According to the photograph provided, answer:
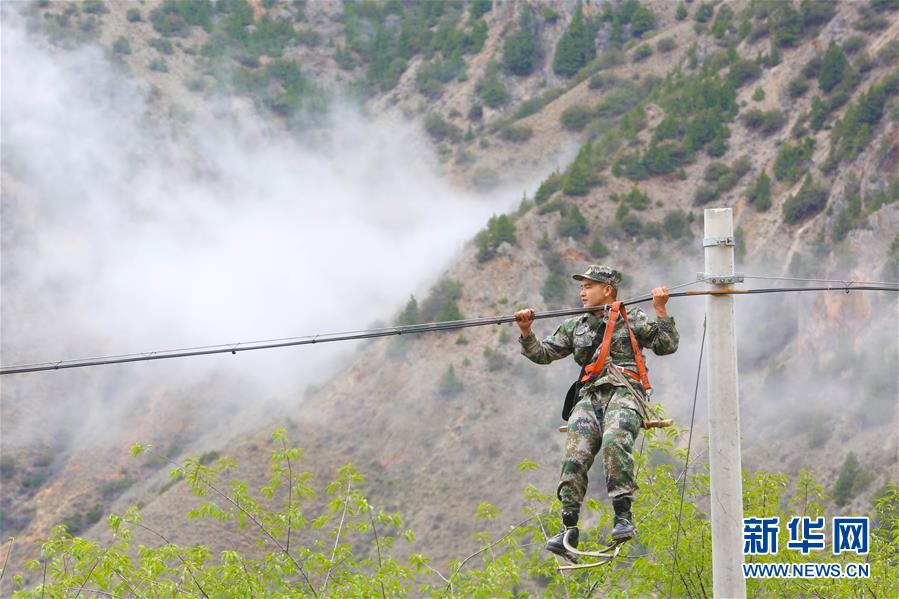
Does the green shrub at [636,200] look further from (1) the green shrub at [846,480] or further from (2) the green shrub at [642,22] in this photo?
(2) the green shrub at [642,22]

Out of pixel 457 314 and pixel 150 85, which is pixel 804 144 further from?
pixel 150 85

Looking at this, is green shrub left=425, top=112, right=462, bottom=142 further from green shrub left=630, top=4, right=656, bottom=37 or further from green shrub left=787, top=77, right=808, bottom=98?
green shrub left=787, top=77, right=808, bottom=98

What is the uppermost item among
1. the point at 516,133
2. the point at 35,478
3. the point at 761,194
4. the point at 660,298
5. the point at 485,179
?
the point at 516,133

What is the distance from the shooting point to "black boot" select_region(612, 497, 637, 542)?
10562mm

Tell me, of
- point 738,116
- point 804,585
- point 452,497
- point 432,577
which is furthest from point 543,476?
point 804,585

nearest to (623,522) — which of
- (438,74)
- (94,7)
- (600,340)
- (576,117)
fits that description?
(600,340)

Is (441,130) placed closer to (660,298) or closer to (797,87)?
(797,87)

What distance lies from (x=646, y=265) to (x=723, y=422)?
58.8m

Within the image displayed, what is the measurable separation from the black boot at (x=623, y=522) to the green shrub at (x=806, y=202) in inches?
2134

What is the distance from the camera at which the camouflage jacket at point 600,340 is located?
11203mm

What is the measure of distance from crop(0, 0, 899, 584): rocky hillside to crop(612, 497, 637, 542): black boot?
34.9 m

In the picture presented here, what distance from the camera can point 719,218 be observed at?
1052cm

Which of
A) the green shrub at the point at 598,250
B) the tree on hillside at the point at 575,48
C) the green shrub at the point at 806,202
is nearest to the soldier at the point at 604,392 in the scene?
the green shrub at the point at 806,202

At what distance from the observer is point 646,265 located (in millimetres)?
68438
